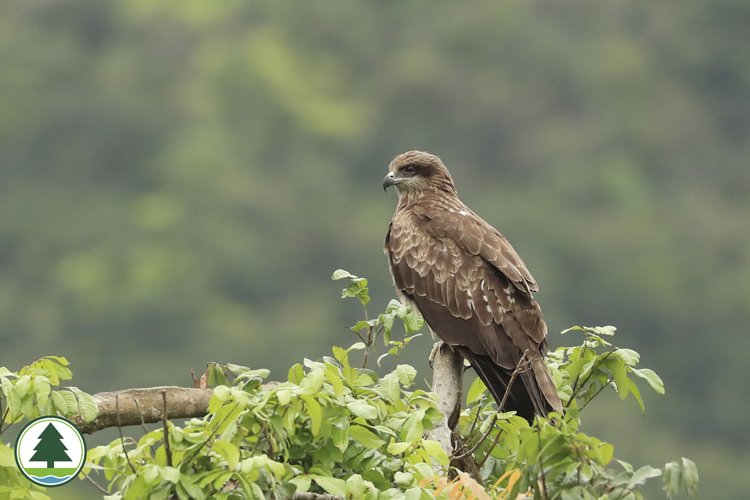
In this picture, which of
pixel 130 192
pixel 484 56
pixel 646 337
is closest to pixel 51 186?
pixel 130 192

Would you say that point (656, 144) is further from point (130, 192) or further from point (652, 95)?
point (130, 192)

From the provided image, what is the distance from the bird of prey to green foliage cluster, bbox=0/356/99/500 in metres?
2.20

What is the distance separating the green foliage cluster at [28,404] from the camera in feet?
11.4

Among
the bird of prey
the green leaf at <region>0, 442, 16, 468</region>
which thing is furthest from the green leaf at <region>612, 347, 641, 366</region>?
the green leaf at <region>0, 442, 16, 468</region>

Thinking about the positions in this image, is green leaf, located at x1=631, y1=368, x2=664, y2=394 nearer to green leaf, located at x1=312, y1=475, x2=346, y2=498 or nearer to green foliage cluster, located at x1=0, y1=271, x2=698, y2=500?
green foliage cluster, located at x1=0, y1=271, x2=698, y2=500

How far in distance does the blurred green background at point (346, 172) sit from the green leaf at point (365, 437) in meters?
30.1

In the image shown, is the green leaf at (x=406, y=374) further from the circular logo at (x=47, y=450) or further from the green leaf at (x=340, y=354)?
the circular logo at (x=47, y=450)

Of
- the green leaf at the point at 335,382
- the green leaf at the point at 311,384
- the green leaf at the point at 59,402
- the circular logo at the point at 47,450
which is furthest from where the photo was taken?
the green leaf at the point at 59,402

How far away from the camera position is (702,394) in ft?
143

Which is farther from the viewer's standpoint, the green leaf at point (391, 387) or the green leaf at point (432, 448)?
the green leaf at point (391, 387)

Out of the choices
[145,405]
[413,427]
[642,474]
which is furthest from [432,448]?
[145,405]

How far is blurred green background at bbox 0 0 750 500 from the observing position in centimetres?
4112

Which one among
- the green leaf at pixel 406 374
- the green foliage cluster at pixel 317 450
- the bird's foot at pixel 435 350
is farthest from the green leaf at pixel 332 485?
the bird's foot at pixel 435 350

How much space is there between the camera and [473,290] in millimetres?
5961
